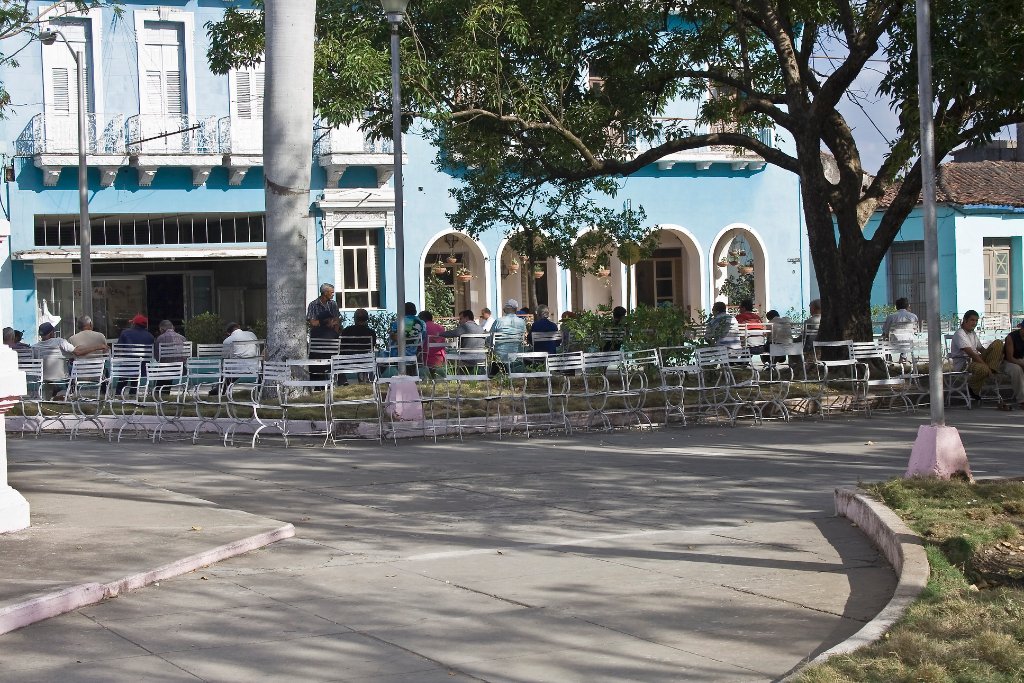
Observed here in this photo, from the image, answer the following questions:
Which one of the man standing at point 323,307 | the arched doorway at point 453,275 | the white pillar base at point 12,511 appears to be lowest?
the white pillar base at point 12,511

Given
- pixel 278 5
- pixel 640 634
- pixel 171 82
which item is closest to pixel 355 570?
pixel 640 634

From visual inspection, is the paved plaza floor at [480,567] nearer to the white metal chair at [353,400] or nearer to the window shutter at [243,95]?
the white metal chair at [353,400]

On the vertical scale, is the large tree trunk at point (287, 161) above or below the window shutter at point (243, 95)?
below

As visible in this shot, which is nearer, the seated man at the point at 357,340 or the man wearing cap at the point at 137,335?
the seated man at the point at 357,340

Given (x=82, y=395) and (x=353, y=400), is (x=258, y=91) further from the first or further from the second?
(x=353, y=400)

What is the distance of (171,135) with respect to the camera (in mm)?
27703

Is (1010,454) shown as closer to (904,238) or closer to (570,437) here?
(570,437)

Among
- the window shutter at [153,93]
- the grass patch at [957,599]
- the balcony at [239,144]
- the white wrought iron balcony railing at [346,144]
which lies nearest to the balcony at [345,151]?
the white wrought iron balcony railing at [346,144]

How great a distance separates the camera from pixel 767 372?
19.3 metres

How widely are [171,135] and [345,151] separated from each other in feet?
11.4

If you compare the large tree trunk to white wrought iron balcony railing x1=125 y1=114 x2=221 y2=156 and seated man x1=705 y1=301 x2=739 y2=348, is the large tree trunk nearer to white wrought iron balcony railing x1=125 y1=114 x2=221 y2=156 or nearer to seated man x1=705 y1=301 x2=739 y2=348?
seated man x1=705 y1=301 x2=739 y2=348

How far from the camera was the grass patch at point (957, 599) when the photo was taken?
5207mm

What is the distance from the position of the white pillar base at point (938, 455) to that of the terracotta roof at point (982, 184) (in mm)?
22044

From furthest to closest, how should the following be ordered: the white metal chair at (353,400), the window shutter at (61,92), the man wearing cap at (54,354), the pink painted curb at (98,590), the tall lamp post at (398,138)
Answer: the window shutter at (61,92) < the man wearing cap at (54,354) < the tall lamp post at (398,138) < the white metal chair at (353,400) < the pink painted curb at (98,590)
